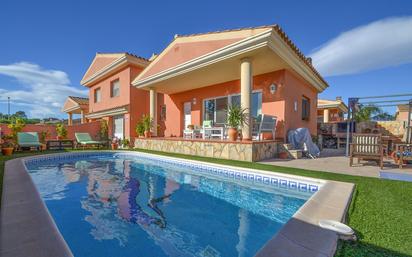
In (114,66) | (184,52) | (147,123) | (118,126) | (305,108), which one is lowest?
(118,126)

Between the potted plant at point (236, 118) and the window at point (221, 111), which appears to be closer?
the potted plant at point (236, 118)

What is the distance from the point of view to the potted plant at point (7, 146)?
10.0 m

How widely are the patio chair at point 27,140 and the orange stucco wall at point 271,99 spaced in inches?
340

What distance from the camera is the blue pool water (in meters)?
2.87

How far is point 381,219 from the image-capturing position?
282cm

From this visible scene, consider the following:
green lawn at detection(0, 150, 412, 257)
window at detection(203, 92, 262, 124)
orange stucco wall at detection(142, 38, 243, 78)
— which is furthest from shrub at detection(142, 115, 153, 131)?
green lawn at detection(0, 150, 412, 257)

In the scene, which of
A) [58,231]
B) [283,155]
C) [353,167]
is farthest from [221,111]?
[58,231]

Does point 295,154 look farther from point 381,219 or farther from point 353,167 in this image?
point 381,219

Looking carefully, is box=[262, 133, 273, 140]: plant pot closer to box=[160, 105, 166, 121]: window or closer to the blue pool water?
the blue pool water

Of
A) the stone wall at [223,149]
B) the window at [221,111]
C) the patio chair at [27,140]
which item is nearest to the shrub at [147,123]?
the stone wall at [223,149]

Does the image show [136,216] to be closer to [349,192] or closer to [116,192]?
[116,192]

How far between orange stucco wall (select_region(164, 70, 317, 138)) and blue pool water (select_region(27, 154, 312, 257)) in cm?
549

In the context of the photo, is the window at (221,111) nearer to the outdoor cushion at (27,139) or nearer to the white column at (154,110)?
the white column at (154,110)

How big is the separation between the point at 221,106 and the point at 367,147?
786 centimetres
